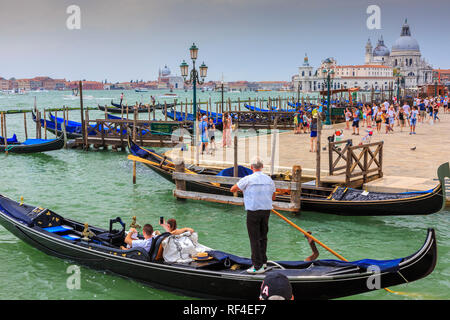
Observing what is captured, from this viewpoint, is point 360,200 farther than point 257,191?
Yes

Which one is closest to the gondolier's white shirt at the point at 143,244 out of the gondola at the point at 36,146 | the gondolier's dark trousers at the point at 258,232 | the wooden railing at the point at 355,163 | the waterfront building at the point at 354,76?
the gondolier's dark trousers at the point at 258,232

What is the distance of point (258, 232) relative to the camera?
17.2 feet

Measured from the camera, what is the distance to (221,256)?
19.2ft

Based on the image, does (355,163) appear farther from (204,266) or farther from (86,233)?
(86,233)

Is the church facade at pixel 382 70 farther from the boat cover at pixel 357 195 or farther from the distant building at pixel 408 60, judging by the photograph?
the boat cover at pixel 357 195

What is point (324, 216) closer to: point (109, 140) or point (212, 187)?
point (212, 187)

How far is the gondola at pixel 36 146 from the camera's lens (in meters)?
19.2

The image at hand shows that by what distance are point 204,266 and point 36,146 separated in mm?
15386

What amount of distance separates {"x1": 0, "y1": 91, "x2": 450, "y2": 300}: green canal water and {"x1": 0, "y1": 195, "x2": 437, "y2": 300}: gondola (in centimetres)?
29

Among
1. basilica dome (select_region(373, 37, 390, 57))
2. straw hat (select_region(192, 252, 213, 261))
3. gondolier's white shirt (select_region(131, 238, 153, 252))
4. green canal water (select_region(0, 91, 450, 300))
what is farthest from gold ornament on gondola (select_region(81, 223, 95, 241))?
basilica dome (select_region(373, 37, 390, 57))

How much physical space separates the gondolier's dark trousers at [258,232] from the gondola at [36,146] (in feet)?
50.7

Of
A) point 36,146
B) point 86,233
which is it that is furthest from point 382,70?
point 86,233

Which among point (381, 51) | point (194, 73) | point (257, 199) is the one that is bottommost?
point (257, 199)
